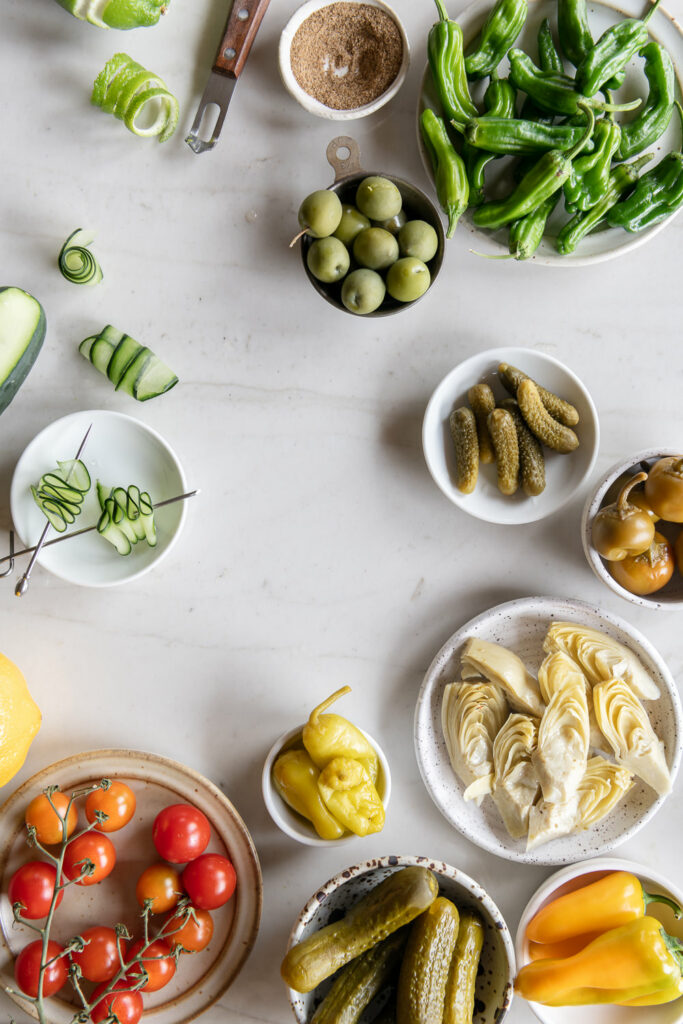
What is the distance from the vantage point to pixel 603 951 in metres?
1.49

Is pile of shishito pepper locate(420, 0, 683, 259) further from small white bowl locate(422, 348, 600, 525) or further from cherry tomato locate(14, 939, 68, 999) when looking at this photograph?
cherry tomato locate(14, 939, 68, 999)

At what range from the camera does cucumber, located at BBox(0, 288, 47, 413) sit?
4.92 ft

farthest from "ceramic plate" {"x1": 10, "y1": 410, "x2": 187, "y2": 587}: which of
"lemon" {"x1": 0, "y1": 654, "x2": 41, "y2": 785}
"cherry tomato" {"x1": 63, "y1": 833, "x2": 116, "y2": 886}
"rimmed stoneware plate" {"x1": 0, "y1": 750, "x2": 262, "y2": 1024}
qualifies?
"cherry tomato" {"x1": 63, "y1": 833, "x2": 116, "y2": 886}

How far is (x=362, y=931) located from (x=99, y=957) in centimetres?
52

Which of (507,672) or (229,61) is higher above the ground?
(229,61)

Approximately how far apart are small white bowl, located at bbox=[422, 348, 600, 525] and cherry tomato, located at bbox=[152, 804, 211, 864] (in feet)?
2.53

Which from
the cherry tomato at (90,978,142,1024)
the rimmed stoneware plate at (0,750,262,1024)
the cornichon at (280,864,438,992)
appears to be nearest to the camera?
the cornichon at (280,864,438,992)

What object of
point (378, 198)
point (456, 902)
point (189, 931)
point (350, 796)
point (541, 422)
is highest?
point (378, 198)

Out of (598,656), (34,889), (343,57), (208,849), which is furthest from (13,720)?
(343,57)

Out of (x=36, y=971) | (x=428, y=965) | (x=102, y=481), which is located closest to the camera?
(x=428, y=965)

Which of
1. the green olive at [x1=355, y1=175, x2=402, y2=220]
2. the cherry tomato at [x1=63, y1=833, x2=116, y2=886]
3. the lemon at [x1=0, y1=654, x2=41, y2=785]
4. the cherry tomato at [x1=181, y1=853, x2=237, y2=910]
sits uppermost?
the green olive at [x1=355, y1=175, x2=402, y2=220]

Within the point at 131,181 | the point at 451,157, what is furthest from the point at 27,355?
the point at 451,157

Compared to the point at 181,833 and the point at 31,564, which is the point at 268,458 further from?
the point at 181,833

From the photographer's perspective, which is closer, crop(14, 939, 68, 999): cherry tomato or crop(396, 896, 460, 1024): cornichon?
crop(396, 896, 460, 1024): cornichon
